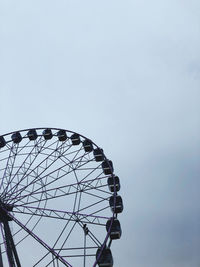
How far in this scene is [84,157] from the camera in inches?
718

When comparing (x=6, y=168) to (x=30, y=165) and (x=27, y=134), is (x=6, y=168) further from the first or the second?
(x=27, y=134)

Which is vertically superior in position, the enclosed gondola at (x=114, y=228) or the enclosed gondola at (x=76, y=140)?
the enclosed gondola at (x=76, y=140)

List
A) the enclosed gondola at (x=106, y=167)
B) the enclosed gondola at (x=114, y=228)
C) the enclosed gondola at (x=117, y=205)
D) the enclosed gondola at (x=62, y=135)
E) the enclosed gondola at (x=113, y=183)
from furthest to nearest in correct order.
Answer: the enclosed gondola at (x=62, y=135) < the enclosed gondola at (x=106, y=167) < the enclosed gondola at (x=113, y=183) < the enclosed gondola at (x=117, y=205) < the enclosed gondola at (x=114, y=228)

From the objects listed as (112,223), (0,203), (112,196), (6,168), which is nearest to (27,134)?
(6,168)

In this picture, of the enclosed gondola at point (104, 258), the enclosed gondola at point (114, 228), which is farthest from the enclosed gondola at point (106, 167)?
the enclosed gondola at point (104, 258)

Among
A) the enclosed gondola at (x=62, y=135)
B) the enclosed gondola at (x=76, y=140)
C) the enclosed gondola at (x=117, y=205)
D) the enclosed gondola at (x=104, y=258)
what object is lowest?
the enclosed gondola at (x=104, y=258)

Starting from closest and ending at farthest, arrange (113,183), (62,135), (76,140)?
1. (113,183)
2. (76,140)
3. (62,135)

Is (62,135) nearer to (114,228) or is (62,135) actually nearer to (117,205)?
(117,205)

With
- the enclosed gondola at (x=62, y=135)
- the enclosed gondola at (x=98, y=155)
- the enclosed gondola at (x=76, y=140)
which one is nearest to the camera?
the enclosed gondola at (x=98, y=155)

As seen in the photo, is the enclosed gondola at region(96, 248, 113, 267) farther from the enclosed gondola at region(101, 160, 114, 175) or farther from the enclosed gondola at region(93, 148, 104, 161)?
the enclosed gondola at region(93, 148, 104, 161)

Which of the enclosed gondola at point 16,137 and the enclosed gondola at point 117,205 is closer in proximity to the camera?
the enclosed gondola at point 117,205

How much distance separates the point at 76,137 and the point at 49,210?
605 centimetres

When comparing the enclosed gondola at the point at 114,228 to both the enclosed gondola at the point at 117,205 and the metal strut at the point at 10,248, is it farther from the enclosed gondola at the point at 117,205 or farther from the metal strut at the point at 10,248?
the metal strut at the point at 10,248

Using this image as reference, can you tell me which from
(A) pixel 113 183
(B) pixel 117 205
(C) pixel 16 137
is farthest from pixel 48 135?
(B) pixel 117 205
